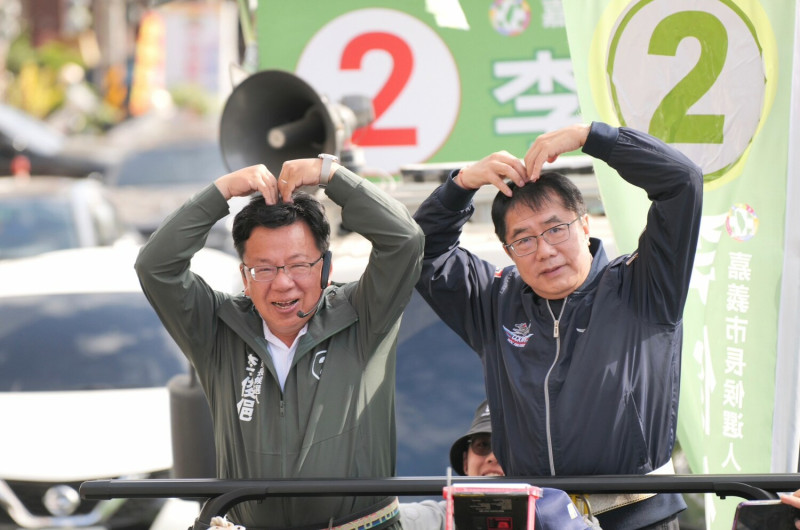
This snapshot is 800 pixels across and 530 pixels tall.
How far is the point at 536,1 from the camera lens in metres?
5.61

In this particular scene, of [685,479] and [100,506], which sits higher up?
[685,479]

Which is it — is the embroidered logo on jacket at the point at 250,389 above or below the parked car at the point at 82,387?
above

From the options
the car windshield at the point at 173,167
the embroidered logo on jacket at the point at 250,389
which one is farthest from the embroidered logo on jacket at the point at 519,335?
the car windshield at the point at 173,167

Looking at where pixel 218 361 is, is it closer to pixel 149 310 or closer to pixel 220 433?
pixel 220 433

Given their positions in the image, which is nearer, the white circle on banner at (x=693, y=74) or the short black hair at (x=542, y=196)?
the short black hair at (x=542, y=196)

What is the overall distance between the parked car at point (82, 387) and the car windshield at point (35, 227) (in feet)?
10.5

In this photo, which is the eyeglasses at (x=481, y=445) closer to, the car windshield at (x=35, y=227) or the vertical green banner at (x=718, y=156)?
the vertical green banner at (x=718, y=156)

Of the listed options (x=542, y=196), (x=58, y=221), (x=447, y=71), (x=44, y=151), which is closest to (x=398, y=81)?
(x=447, y=71)

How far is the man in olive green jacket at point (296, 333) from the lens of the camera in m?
2.95

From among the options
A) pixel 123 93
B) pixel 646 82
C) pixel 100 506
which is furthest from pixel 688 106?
pixel 123 93

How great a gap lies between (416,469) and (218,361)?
1.13 meters

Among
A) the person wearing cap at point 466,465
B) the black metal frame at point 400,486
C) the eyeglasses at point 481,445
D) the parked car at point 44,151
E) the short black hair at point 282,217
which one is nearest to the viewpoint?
the black metal frame at point 400,486

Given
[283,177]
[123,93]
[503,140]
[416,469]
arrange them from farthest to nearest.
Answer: [123,93] → [503,140] → [416,469] → [283,177]

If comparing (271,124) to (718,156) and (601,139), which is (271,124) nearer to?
(718,156)
